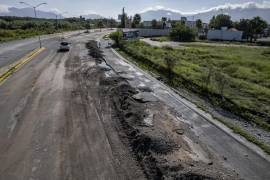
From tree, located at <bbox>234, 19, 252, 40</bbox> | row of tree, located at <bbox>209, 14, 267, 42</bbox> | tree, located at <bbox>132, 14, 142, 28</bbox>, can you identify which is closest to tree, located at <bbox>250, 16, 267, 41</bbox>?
row of tree, located at <bbox>209, 14, 267, 42</bbox>

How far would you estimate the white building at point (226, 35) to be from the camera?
78656 millimetres

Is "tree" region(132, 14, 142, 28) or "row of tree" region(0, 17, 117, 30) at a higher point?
"tree" region(132, 14, 142, 28)

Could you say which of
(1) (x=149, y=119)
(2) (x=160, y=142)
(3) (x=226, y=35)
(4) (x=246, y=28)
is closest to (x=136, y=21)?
(3) (x=226, y=35)

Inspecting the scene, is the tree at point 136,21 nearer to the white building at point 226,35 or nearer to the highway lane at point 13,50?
the white building at point 226,35

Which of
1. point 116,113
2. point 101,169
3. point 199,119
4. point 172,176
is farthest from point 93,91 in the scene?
point 172,176

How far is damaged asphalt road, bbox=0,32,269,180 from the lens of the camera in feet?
23.2

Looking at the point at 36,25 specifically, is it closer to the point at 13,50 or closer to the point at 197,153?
the point at 13,50

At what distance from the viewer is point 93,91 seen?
1500cm

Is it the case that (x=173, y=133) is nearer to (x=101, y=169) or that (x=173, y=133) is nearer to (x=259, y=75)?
(x=101, y=169)

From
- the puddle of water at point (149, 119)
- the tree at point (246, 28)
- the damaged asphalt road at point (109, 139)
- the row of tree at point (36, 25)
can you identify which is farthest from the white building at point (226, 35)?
the puddle of water at point (149, 119)

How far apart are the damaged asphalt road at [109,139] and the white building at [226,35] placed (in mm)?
73445

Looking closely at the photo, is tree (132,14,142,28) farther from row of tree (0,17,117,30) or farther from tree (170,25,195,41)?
tree (170,25,195,41)

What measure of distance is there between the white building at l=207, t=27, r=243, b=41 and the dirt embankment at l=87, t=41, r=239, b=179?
75379 millimetres

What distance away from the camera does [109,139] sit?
897 cm
